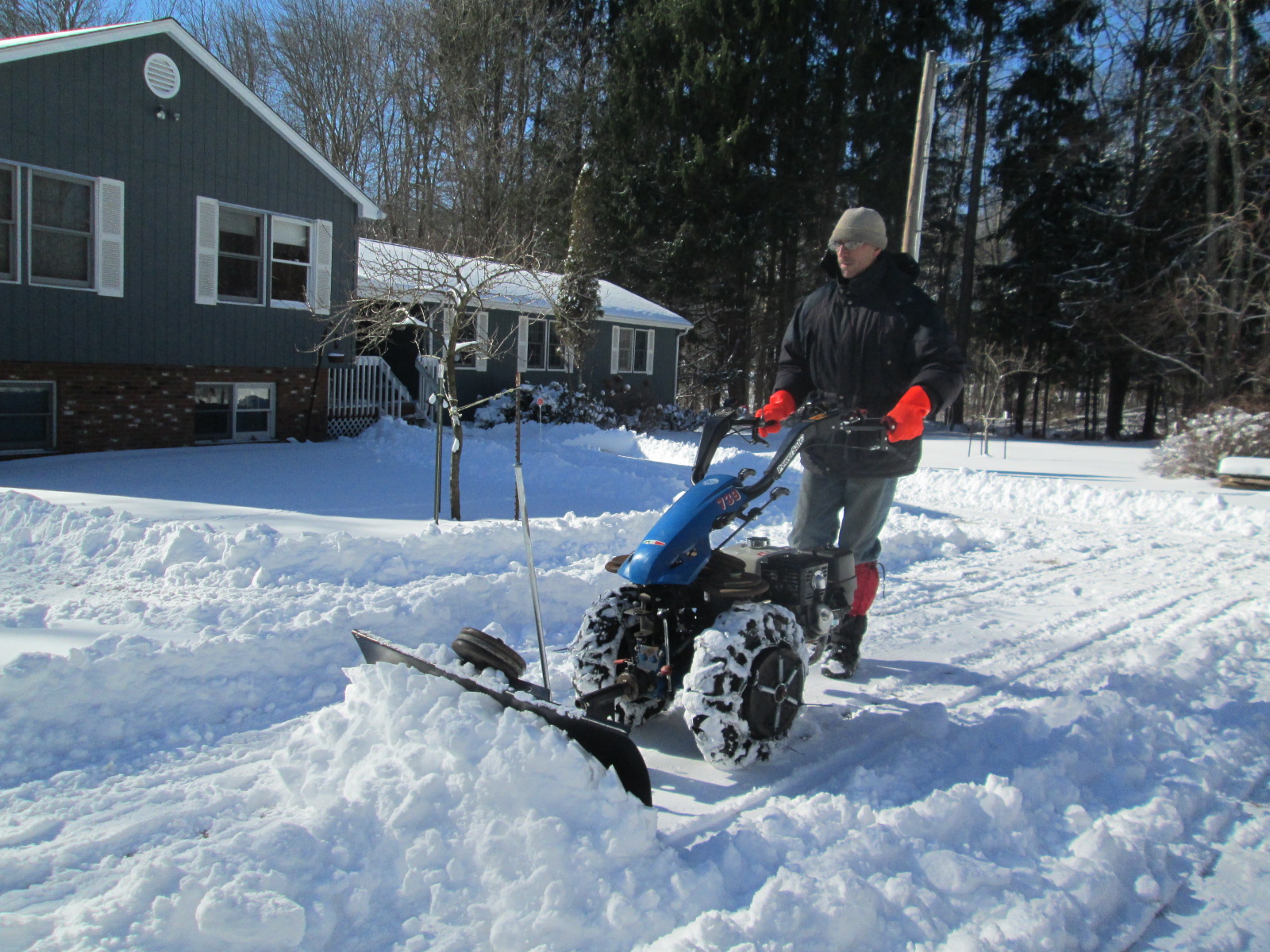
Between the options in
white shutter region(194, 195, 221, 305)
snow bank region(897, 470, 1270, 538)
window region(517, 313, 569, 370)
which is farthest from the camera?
window region(517, 313, 569, 370)

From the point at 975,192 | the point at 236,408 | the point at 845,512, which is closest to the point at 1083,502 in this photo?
the point at 845,512

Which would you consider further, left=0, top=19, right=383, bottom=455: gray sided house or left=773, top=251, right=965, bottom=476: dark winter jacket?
left=0, top=19, right=383, bottom=455: gray sided house

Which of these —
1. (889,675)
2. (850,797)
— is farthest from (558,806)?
(889,675)

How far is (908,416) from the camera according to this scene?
12.0ft

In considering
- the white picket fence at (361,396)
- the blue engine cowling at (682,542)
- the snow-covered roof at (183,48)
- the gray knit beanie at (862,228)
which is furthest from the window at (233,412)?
the blue engine cowling at (682,542)

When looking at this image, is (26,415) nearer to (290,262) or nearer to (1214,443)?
(290,262)

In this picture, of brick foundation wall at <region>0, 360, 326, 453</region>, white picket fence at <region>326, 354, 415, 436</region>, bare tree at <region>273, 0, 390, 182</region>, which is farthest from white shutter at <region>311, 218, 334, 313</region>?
bare tree at <region>273, 0, 390, 182</region>

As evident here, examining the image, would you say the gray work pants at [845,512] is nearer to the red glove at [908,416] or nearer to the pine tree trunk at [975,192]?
the red glove at [908,416]

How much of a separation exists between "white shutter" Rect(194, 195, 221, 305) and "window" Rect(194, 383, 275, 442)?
135 cm

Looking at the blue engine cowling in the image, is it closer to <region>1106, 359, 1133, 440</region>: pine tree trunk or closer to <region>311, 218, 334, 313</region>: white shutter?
<region>311, 218, 334, 313</region>: white shutter

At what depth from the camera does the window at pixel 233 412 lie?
45.2 feet

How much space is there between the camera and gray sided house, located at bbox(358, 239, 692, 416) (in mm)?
16703

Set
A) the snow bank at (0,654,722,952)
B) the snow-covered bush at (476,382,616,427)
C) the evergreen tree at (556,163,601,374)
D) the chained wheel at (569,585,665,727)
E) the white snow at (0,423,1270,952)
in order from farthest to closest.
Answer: the evergreen tree at (556,163,601,374) → the snow-covered bush at (476,382,616,427) → the chained wheel at (569,585,665,727) → the white snow at (0,423,1270,952) → the snow bank at (0,654,722,952)

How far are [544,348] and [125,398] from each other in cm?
1096
